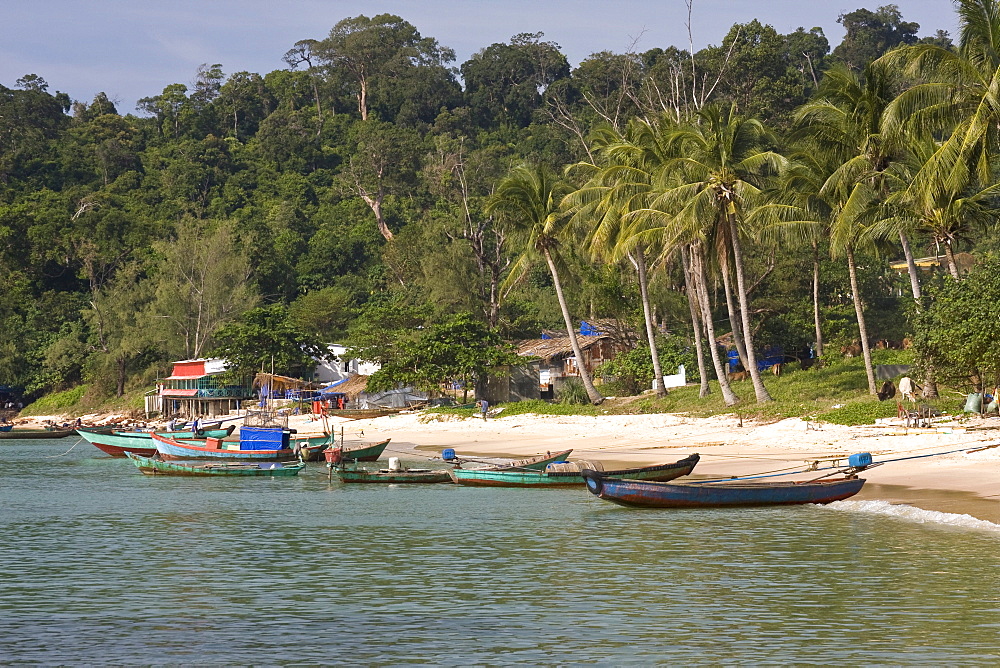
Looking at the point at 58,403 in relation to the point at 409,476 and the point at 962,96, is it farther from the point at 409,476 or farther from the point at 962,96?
the point at 962,96

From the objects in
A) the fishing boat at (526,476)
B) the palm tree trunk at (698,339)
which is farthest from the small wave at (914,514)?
the palm tree trunk at (698,339)

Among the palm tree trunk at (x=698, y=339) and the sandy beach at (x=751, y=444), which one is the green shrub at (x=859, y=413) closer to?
the sandy beach at (x=751, y=444)

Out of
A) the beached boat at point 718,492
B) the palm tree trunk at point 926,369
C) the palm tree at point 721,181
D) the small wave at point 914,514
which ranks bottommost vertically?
the small wave at point 914,514

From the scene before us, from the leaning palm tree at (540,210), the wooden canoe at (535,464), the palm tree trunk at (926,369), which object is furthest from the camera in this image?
the leaning palm tree at (540,210)

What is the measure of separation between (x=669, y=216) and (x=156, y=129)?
10450 centimetres

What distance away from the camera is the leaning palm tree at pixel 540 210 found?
2047 inches

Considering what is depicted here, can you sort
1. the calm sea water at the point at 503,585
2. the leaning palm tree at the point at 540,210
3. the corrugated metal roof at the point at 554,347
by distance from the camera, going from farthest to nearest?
the corrugated metal roof at the point at 554,347, the leaning palm tree at the point at 540,210, the calm sea water at the point at 503,585

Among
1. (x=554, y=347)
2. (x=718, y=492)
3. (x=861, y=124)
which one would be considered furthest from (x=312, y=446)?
(x=554, y=347)

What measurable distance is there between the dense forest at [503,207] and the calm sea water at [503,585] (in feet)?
50.3

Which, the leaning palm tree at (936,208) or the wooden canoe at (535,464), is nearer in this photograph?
the wooden canoe at (535,464)

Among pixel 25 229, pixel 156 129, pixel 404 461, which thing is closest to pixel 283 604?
pixel 404 461

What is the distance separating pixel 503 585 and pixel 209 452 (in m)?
24.9

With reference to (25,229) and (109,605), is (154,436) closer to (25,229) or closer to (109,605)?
(109,605)

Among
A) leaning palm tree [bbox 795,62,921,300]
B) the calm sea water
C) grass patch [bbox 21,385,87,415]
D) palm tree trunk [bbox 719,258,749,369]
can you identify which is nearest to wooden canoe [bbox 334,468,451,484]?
the calm sea water
